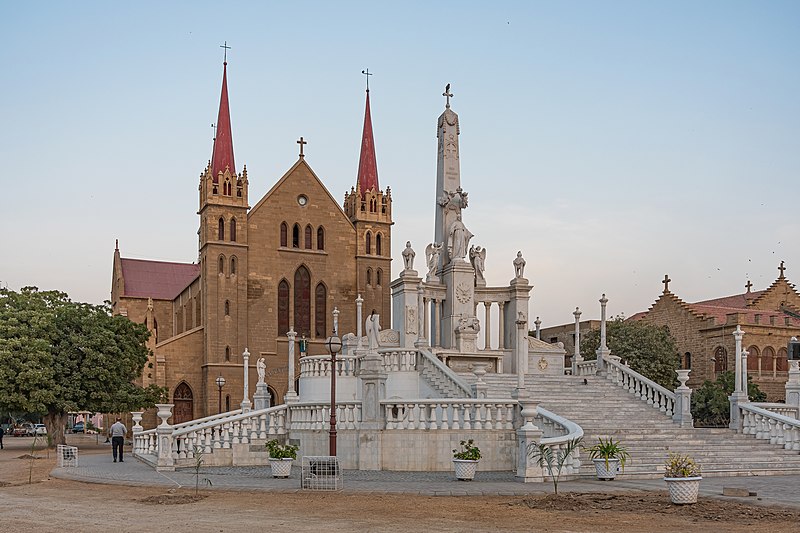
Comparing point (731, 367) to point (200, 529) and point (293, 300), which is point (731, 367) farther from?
point (200, 529)

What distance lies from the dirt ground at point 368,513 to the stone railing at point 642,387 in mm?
11151

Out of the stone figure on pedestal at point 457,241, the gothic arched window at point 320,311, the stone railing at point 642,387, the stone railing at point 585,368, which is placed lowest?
the stone railing at point 642,387

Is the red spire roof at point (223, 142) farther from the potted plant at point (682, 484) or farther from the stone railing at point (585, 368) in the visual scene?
the potted plant at point (682, 484)

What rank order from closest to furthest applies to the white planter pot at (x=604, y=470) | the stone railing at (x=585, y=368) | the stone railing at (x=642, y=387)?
the white planter pot at (x=604, y=470) → the stone railing at (x=642, y=387) → the stone railing at (x=585, y=368)

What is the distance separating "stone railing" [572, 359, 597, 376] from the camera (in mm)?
31047

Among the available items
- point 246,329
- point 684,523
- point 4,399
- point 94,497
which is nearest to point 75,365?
point 4,399

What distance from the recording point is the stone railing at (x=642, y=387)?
2698 centimetres

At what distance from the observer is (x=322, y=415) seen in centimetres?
2467

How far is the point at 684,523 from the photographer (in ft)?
42.9

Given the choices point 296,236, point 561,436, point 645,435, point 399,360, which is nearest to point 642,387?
point 645,435

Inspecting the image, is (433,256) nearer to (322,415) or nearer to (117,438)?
(322,415)

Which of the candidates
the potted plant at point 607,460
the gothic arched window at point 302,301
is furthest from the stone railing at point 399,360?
the gothic arched window at point 302,301

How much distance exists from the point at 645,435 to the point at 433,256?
45.0 ft

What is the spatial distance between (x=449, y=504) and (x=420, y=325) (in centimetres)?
1864
